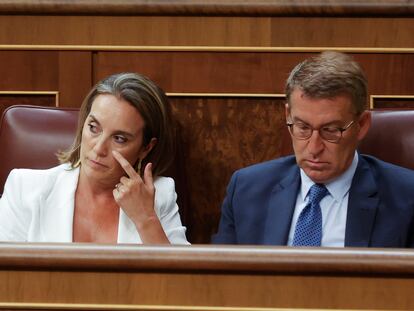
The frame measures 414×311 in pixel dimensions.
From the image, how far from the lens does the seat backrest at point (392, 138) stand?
1.08 metres

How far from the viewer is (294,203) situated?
1021 millimetres

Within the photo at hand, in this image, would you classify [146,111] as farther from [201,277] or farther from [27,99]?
[201,277]

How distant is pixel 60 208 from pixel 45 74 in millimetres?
219

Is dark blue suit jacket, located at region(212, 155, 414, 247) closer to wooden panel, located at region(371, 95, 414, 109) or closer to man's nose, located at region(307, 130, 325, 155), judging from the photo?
man's nose, located at region(307, 130, 325, 155)

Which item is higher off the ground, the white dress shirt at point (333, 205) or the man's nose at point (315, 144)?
the man's nose at point (315, 144)

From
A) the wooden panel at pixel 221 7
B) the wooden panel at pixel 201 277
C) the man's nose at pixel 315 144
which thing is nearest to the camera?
the wooden panel at pixel 201 277

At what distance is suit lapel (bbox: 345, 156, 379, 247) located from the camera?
984 mm

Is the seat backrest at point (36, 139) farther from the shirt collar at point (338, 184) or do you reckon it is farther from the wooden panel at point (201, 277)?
the wooden panel at point (201, 277)

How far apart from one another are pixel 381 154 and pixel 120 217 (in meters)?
0.30

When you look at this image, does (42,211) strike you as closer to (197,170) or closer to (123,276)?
(197,170)

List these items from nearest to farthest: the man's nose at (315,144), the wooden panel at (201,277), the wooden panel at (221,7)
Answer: the wooden panel at (201,277) → the man's nose at (315,144) → the wooden panel at (221,7)

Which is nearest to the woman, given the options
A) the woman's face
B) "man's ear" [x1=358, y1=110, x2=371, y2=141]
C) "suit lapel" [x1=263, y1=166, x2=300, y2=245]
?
the woman's face

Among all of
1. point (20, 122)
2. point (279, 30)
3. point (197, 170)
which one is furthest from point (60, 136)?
point (279, 30)

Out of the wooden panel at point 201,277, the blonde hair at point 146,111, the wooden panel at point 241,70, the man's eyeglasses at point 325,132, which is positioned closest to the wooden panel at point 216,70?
the wooden panel at point 241,70
